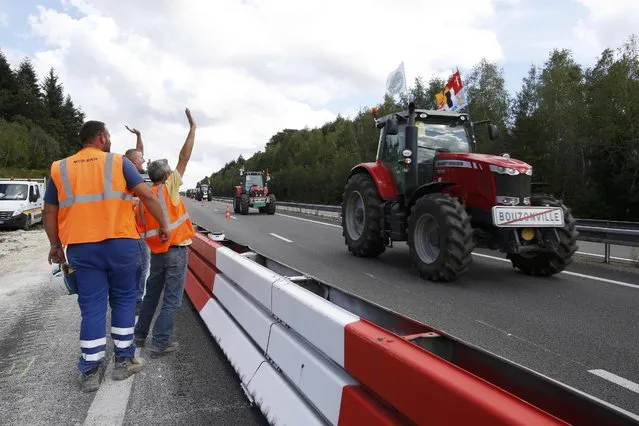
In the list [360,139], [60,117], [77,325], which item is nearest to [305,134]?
[360,139]

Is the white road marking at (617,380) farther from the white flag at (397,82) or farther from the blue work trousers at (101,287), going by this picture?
the white flag at (397,82)

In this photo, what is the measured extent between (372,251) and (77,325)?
227 inches

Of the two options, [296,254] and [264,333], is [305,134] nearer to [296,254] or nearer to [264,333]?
[296,254]

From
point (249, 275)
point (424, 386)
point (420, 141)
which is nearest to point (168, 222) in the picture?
point (249, 275)

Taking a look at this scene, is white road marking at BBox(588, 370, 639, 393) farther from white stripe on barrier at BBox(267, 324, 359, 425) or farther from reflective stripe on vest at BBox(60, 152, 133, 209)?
reflective stripe on vest at BBox(60, 152, 133, 209)

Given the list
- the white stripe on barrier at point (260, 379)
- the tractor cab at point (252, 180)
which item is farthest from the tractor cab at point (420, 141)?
the tractor cab at point (252, 180)

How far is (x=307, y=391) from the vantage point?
2.53 meters

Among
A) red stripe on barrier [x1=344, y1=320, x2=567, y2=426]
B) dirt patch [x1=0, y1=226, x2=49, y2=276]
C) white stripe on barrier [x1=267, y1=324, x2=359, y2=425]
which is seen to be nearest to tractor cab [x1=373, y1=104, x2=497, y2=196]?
white stripe on barrier [x1=267, y1=324, x2=359, y2=425]

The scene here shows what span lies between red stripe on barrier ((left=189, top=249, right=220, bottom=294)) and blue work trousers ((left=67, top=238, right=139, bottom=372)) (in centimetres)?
141

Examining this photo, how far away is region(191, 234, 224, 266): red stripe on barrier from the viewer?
17.7 feet

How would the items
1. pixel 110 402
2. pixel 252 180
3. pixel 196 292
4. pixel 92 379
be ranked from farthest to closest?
pixel 252 180 → pixel 196 292 → pixel 92 379 → pixel 110 402

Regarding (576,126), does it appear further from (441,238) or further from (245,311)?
(245,311)

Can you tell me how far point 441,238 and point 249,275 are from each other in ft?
12.7

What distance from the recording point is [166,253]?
4.27m
